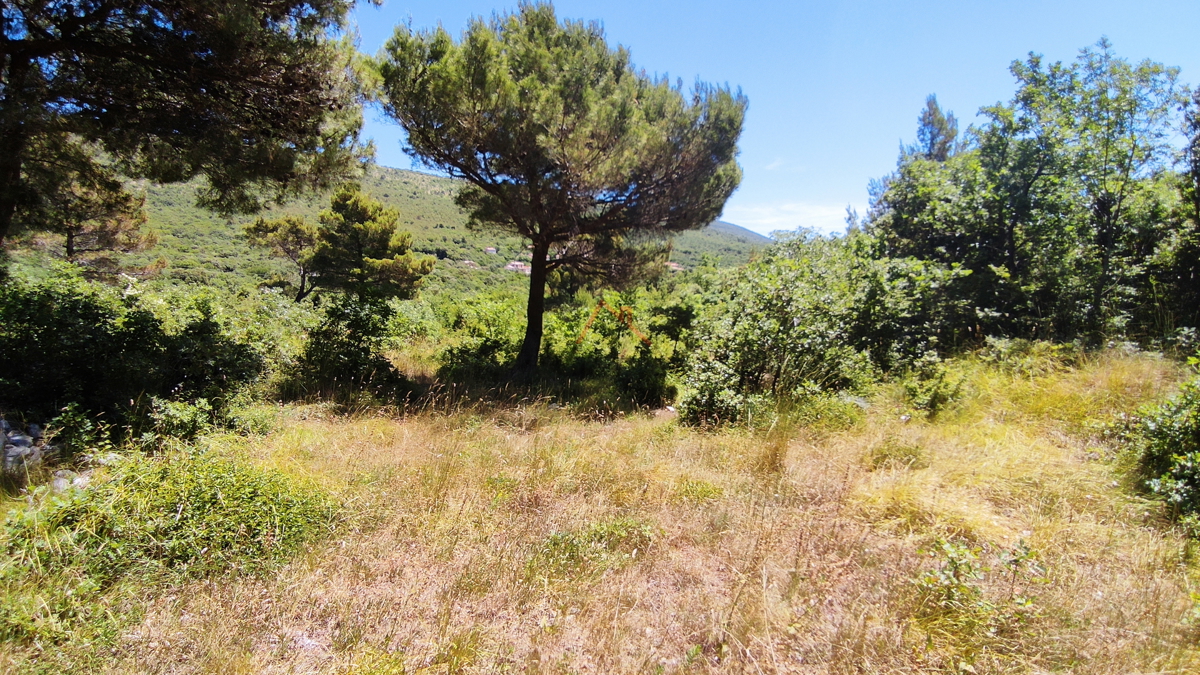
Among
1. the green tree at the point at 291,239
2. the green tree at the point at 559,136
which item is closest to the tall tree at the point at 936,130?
the green tree at the point at 559,136

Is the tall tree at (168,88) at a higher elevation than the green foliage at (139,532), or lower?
higher

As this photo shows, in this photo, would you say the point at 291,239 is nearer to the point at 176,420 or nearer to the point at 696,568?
the point at 176,420

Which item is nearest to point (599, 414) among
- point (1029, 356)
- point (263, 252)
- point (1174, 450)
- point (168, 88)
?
point (1174, 450)

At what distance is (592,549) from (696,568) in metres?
0.54

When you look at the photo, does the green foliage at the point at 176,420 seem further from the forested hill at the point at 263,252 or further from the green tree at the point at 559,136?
the forested hill at the point at 263,252

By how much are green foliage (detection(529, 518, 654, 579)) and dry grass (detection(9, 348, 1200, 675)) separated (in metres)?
0.01

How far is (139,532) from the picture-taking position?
2.10m

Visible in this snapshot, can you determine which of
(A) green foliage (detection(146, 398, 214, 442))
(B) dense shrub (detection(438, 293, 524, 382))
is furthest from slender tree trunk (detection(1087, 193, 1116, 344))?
(A) green foliage (detection(146, 398, 214, 442))

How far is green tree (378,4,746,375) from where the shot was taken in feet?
19.8

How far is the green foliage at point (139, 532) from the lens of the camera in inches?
69.4

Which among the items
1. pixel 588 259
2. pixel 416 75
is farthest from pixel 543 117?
pixel 588 259

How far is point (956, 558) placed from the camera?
212 centimetres

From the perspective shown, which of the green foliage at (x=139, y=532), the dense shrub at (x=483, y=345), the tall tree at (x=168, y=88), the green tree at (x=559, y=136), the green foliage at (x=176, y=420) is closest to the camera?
the green foliage at (x=139, y=532)

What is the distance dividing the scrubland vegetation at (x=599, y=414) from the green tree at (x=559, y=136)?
0.05m
